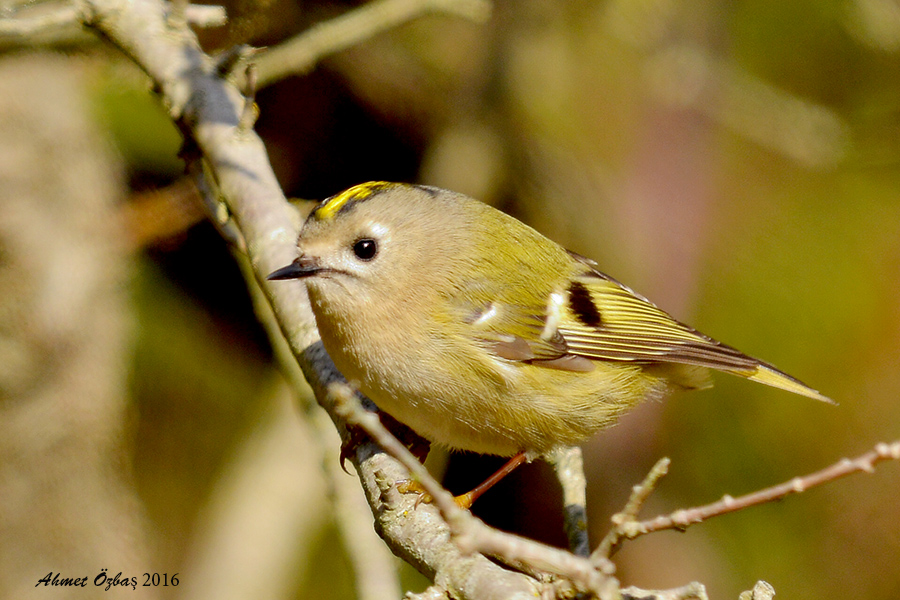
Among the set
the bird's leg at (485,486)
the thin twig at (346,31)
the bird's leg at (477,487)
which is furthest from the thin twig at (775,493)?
the thin twig at (346,31)

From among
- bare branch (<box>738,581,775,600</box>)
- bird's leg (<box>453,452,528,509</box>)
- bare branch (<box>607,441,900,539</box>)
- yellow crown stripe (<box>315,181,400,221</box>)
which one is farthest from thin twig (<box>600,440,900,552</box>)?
yellow crown stripe (<box>315,181,400,221</box>)

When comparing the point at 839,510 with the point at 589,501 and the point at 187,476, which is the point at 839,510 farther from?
the point at 187,476

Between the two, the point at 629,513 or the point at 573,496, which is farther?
the point at 573,496

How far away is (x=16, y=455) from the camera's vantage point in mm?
2842

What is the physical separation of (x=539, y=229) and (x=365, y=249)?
192 centimetres

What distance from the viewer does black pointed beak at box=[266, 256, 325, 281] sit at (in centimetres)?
173

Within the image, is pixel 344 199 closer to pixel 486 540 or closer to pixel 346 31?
pixel 346 31

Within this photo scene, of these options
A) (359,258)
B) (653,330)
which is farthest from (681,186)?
(359,258)

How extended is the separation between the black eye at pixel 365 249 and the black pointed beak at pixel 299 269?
0.41 ft

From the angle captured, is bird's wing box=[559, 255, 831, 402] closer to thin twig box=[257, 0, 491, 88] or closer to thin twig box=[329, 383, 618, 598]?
thin twig box=[257, 0, 491, 88]

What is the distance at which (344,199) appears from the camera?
75.5 inches

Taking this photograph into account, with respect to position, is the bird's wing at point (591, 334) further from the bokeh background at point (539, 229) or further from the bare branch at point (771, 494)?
Result: the bokeh background at point (539, 229)

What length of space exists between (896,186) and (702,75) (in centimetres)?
164

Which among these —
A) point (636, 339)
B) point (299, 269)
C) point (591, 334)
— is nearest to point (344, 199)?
point (299, 269)
